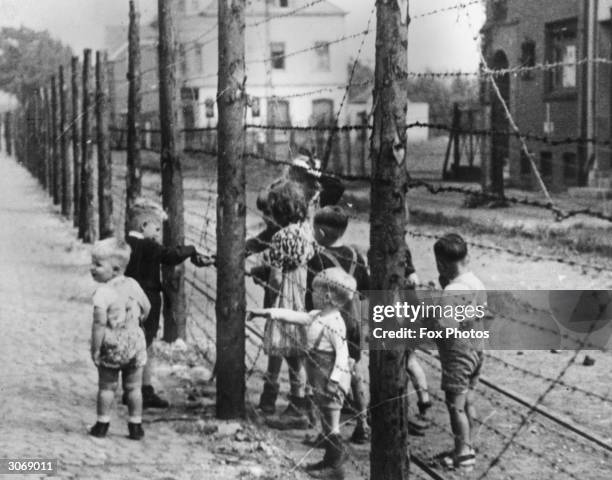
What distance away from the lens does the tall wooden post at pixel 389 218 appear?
459 cm

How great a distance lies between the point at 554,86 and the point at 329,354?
20.6 metres

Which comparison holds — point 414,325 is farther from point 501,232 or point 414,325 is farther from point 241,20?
point 501,232

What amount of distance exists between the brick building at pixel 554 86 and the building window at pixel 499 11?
3 centimetres

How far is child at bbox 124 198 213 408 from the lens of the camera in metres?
7.00

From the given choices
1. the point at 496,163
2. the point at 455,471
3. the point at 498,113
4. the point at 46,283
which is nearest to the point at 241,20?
the point at 455,471

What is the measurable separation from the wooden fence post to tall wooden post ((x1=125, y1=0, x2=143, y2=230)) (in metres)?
6.44

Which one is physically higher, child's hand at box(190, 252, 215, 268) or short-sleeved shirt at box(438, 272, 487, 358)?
child's hand at box(190, 252, 215, 268)

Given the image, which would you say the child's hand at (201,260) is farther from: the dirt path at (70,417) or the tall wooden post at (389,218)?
the tall wooden post at (389,218)

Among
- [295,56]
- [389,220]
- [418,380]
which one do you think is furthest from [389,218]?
[295,56]

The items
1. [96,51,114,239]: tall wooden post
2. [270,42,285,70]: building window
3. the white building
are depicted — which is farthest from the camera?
[270,42,285,70]: building window

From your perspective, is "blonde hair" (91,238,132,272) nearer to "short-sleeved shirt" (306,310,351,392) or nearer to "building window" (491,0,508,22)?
"short-sleeved shirt" (306,310,351,392)

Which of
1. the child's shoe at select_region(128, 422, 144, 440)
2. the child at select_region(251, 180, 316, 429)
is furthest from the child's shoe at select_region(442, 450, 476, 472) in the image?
the child's shoe at select_region(128, 422, 144, 440)

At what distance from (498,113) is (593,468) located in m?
17.9

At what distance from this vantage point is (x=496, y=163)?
2194 cm
